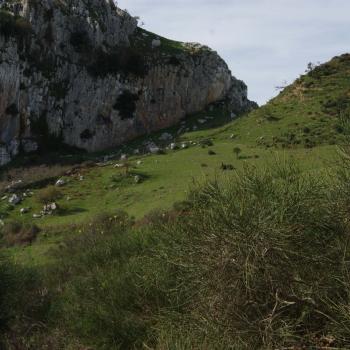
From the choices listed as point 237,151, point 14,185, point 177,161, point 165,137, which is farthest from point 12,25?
point 237,151

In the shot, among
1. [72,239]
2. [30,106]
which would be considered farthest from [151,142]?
[72,239]

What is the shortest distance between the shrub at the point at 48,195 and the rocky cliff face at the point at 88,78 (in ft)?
65.7

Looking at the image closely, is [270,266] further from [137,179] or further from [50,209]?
[137,179]

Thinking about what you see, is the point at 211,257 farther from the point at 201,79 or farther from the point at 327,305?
the point at 201,79

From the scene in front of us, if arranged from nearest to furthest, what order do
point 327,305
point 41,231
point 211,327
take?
point 327,305
point 211,327
point 41,231

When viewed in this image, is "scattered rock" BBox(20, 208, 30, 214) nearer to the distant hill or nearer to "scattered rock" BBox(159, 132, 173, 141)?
the distant hill

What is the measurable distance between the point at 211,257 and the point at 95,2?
67993mm

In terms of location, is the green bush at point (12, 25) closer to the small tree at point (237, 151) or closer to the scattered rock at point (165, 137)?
the scattered rock at point (165, 137)

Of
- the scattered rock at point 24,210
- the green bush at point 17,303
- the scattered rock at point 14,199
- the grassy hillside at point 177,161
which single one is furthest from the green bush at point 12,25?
the green bush at point 17,303

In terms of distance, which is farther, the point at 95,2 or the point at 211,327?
the point at 95,2

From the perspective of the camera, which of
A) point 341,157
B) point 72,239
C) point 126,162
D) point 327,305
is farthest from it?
point 126,162

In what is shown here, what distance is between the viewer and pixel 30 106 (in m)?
62.9

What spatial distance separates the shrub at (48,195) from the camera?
39250 millimetres

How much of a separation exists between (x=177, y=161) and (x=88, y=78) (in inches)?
1034
